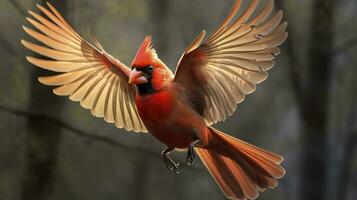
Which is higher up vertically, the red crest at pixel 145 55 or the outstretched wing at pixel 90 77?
the red crest at pixel 145 55

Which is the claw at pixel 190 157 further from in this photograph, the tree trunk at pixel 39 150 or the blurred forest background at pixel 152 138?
the tree trunk at pixel 39 150

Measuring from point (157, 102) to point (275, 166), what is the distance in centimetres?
37

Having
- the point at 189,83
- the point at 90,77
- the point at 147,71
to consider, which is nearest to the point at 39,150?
the point at 90,77

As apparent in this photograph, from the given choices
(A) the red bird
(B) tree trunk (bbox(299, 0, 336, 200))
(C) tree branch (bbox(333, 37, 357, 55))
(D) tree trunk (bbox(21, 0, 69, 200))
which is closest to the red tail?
(A) the red bird

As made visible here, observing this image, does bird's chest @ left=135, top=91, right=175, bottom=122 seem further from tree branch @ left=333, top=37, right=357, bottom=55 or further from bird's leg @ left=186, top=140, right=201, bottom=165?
tree branch @ left=333, top=37, right=357, bottom=55

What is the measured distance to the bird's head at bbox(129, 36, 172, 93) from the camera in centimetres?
124

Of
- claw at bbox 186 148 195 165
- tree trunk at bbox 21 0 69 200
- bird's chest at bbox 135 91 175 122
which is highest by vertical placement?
bird's chest at bbox 135 91 175 122

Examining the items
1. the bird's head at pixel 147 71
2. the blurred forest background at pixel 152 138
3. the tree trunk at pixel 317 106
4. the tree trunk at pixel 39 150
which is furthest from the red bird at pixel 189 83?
the tree trunk at pixel 317 106

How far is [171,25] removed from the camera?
406 cm

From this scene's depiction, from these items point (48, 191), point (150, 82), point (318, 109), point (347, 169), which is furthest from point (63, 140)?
point (150, 82)

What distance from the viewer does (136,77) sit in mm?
1242

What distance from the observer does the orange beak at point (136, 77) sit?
4.05 feet

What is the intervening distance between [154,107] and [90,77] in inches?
13.8

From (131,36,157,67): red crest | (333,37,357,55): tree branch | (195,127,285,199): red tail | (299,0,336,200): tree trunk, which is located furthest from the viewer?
(333,37,357,55): tree branch
